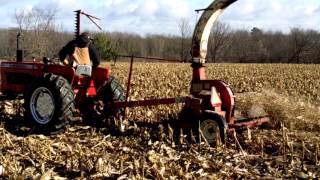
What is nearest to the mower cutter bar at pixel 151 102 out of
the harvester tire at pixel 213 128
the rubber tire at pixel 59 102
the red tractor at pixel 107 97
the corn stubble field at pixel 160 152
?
the red tractor at pixel 107 97

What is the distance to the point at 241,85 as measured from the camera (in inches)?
740

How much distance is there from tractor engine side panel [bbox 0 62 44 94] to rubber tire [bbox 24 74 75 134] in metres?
0.88

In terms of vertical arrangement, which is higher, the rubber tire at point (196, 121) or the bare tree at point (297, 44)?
the bare tree at point (297, 44)

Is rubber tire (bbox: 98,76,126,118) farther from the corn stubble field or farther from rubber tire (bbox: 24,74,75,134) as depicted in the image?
rubber tire (bbox: 24,74,75,134)

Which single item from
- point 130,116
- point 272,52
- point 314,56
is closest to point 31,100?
point 130,116

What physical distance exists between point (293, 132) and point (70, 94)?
3534 millimetres

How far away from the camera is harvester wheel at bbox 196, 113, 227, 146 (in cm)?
691

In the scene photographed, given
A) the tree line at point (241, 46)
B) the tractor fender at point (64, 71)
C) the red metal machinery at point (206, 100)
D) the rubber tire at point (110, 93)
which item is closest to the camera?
the red metal machinery at point (206, 100)

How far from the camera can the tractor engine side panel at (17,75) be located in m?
8.79

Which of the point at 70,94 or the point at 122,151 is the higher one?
the point at 70,94

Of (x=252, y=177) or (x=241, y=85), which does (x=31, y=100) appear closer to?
(x=252, y=177)

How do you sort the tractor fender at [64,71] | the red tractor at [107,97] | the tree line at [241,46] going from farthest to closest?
the tree line at [241,46] < the tractor fender at [64,71] < the red tractor at [107,97]

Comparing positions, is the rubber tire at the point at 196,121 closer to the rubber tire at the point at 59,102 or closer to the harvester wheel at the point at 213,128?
the harvester wheel at the point at 213,128

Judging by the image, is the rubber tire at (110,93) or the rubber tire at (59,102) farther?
the rubber tire at (110,93)
